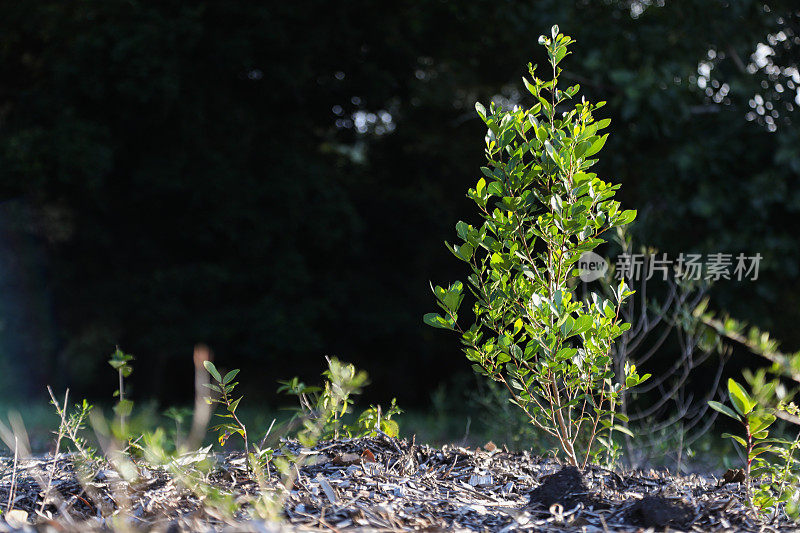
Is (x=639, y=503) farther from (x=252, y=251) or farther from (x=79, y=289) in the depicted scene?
(x=79, y=289)

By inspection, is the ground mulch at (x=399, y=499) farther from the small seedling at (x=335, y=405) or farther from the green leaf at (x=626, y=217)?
the green leaf at (x=626, y=217)

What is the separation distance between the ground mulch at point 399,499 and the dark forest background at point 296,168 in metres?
5.19

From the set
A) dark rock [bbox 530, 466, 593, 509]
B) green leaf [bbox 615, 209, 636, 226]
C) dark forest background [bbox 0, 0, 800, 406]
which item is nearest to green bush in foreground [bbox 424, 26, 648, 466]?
green leaf [bbox 615, 209, 636, 226]

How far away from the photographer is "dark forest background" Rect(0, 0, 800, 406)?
7.05 metres

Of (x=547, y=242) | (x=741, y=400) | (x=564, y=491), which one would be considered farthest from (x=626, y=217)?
(x=564, y=491)

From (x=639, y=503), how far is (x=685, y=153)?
17.9 feet

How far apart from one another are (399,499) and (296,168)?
7601 mm

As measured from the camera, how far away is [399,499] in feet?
6.40

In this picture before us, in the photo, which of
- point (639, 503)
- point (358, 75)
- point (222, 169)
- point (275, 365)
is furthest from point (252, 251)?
point (639, 503)

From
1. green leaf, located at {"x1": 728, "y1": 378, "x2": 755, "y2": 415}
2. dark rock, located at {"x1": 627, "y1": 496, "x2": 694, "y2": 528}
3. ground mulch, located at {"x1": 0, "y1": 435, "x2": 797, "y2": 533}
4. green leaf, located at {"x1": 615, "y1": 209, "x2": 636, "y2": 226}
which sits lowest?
ground mulch, located at {"x1": 0, "y1": 435, "x2": 797, "y2": 533}

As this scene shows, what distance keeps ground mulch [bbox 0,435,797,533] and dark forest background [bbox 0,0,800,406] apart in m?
5.19

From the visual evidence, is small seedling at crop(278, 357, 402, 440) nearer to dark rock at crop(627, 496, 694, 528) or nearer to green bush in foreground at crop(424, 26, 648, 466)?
green bush in foreground at crop(424, 26, 648, 466)

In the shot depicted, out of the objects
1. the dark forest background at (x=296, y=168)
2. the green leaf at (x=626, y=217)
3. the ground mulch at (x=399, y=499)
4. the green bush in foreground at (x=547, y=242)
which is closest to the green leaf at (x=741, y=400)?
the ground mulch at (x=399, y=499)

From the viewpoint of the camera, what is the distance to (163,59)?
8.38 m
